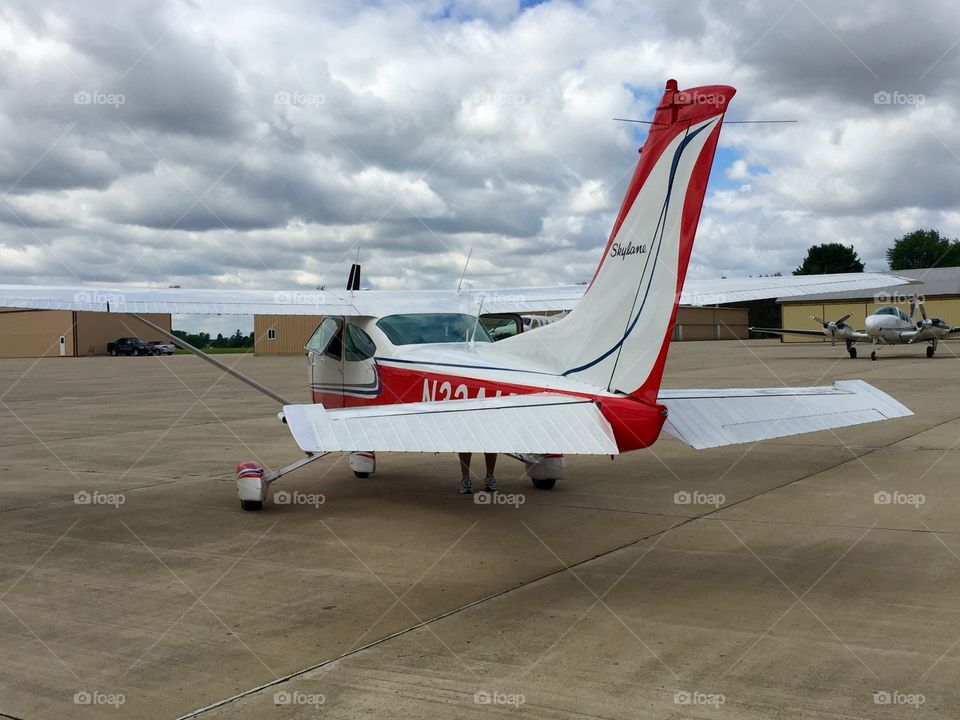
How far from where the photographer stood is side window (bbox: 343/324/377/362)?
870 centimetres

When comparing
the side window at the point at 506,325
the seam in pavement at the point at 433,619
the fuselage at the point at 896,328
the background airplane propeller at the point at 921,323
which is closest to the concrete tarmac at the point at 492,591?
the seam in pavement at the point at 433,619

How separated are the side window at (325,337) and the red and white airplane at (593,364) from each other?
2.17ft

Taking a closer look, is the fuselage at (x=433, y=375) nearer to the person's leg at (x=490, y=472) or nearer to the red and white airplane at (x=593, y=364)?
the red and white airplane at (x=593, y=364)

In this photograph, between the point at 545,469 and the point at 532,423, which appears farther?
the point at 545,469

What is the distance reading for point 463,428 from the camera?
211 inches

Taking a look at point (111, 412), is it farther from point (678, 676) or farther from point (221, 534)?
point (678, 676)

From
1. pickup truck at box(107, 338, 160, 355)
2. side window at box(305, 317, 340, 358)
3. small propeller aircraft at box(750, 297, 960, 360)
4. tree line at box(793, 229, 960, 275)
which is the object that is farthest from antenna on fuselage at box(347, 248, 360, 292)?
tree line at box(793, 229, 960, 275)

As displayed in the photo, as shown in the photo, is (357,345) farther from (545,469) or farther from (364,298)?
(545,469)


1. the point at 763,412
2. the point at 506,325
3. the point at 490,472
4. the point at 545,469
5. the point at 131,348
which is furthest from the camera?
the point at 131,348

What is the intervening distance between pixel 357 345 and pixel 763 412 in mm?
4405

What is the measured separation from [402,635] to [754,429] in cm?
323

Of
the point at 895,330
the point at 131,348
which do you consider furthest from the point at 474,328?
the point at 131,348

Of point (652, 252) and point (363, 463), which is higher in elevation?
point (652, 252)

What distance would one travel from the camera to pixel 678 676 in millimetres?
3965
